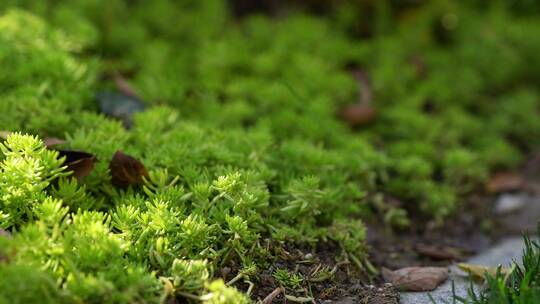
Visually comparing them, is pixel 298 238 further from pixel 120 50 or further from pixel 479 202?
pixel 120 50

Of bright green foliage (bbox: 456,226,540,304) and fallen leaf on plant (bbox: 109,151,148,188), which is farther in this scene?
fallen leaf on plant (bbox: 109,151,148,188)

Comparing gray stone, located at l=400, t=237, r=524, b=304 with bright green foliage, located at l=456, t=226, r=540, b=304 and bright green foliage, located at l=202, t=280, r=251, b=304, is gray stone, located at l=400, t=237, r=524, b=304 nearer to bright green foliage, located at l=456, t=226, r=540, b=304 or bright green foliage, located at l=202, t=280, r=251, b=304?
bright green foliage, located at l=456, t=226, r=540, b=304

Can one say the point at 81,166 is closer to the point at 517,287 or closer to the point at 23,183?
the point at 23,183

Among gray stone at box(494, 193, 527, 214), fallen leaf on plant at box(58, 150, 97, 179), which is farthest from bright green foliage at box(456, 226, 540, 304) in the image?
fallen leaf on plant at box(58, 150, 97, 179)

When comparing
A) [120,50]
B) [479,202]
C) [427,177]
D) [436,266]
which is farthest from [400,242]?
[120,50]

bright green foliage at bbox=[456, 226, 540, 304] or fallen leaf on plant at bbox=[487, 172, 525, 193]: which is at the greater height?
fallen leaf on plant at bbox=[487, 172, 525, 193]

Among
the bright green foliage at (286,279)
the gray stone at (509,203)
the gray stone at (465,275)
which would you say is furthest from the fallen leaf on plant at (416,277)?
the gray stone at (509,203)

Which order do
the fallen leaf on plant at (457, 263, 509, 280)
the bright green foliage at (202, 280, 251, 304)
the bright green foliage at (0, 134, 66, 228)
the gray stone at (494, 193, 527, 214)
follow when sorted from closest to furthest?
1. the bright green foliage at (202, 280, 251, 304)
2. the bright green foliage at (0, 134, 66, 228)
3. the fallen leaf on plant at (457, 263, 509, 280)
4. the gray stone at (494, 193, 527, 214)
